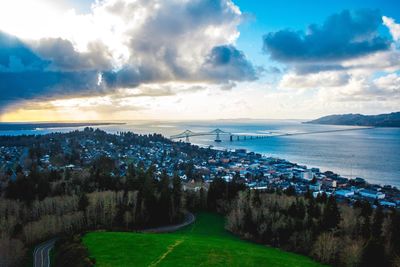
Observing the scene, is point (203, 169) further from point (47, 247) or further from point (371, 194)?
point (47, 247)

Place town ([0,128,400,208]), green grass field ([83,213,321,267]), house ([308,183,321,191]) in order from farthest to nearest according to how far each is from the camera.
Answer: house ([308,183,321,191])
town ([0,128,400,208])
green grass field ([83,213,321,267])

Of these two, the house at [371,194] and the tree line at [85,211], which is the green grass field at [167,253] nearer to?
the tree line at [85,211]

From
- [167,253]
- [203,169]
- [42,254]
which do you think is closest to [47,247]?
[42,254]

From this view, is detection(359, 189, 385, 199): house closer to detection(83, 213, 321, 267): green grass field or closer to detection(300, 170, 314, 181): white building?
detection(300, 170, 314, 181): white building

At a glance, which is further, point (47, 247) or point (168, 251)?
point (47, 247)

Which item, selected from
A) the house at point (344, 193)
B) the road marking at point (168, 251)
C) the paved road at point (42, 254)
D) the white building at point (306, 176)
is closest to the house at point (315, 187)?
the house at point (344, 193)

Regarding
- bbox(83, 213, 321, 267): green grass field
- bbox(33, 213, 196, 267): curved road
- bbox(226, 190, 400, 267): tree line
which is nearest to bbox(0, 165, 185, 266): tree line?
bbox(33, 213, 196, 267): curved road

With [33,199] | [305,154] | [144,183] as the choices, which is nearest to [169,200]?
[144,183]
